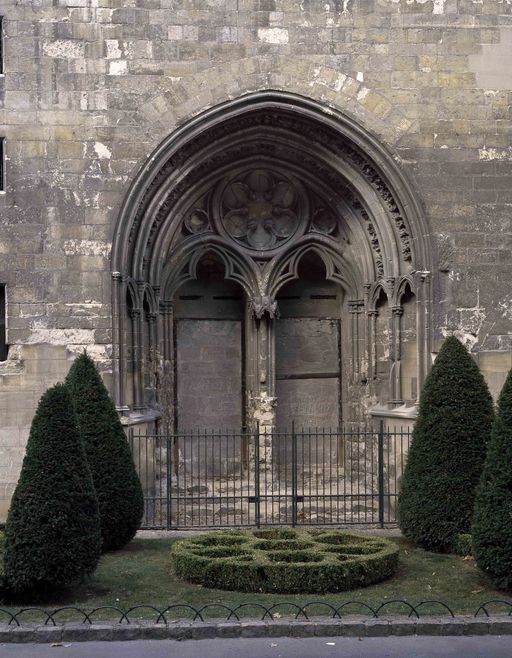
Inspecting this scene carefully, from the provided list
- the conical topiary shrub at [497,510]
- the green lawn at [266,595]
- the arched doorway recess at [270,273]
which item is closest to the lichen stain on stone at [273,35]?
the arched doorway recess at [270,273]

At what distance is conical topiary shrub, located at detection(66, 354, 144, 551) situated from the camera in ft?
42.0

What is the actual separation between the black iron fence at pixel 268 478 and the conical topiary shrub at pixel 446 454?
2.01m

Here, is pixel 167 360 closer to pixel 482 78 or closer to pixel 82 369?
pixel 82 369

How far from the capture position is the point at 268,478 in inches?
710

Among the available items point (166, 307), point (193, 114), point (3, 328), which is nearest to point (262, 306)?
point (166, 307)

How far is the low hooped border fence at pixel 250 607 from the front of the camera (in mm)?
9219

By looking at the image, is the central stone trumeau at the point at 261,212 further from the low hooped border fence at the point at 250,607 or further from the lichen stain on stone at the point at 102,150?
the low hooped border fence at the point at 250,607

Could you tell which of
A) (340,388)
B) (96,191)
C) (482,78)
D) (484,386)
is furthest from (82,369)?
(482,78)

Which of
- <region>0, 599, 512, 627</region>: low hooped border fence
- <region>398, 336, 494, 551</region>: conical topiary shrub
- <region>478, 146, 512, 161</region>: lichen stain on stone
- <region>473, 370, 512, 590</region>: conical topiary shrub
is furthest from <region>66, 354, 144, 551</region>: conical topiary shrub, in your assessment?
<region>478, 146, 512, 161</region>: lichen stain on stone

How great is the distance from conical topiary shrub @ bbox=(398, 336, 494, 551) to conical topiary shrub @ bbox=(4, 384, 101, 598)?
4.46m

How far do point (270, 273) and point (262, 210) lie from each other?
3.95 feet

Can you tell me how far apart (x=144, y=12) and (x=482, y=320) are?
7.26 metres

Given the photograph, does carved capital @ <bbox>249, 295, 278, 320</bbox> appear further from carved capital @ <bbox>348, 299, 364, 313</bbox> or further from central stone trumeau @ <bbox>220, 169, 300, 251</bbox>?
carved capital @ <bbox>348, 299, 364, 313</bbox>

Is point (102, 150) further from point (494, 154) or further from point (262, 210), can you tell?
point (494, 154)
